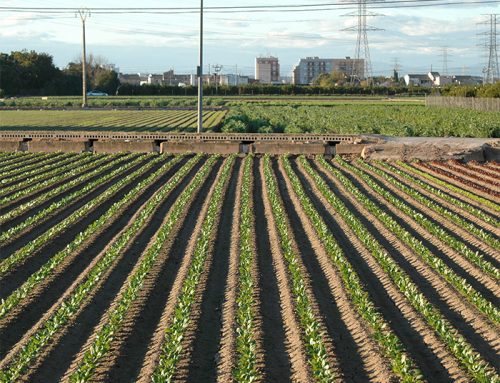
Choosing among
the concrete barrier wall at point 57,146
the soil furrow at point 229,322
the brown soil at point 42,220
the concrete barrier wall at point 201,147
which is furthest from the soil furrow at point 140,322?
the concrete barrier wall at point 57,146

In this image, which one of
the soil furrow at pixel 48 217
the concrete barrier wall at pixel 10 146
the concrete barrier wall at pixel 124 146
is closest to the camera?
the soil furrow at pixel 48 217

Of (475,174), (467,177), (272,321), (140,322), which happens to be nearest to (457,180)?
Answer: (467,177)

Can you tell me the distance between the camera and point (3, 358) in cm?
784

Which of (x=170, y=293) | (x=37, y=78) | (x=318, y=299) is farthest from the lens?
(x=37, y=78)

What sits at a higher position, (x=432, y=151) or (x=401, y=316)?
(x=432, y=151)

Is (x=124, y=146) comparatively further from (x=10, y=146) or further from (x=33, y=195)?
(x=33, y=195)

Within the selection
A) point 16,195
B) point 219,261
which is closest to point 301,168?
point 16,195

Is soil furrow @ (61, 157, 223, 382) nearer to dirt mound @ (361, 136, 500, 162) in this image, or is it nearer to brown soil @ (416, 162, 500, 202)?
brown soil @ (416, 162, 500, 202)

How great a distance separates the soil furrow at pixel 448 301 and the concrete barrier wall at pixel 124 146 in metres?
16.4

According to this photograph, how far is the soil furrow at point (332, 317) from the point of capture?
7.62 m

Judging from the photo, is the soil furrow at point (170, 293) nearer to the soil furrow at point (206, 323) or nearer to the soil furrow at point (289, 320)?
the soil furrow at point (206, 323)

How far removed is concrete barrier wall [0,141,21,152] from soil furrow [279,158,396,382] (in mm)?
19344

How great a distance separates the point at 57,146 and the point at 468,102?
4535 centimetres

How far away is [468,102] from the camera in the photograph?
211ft
